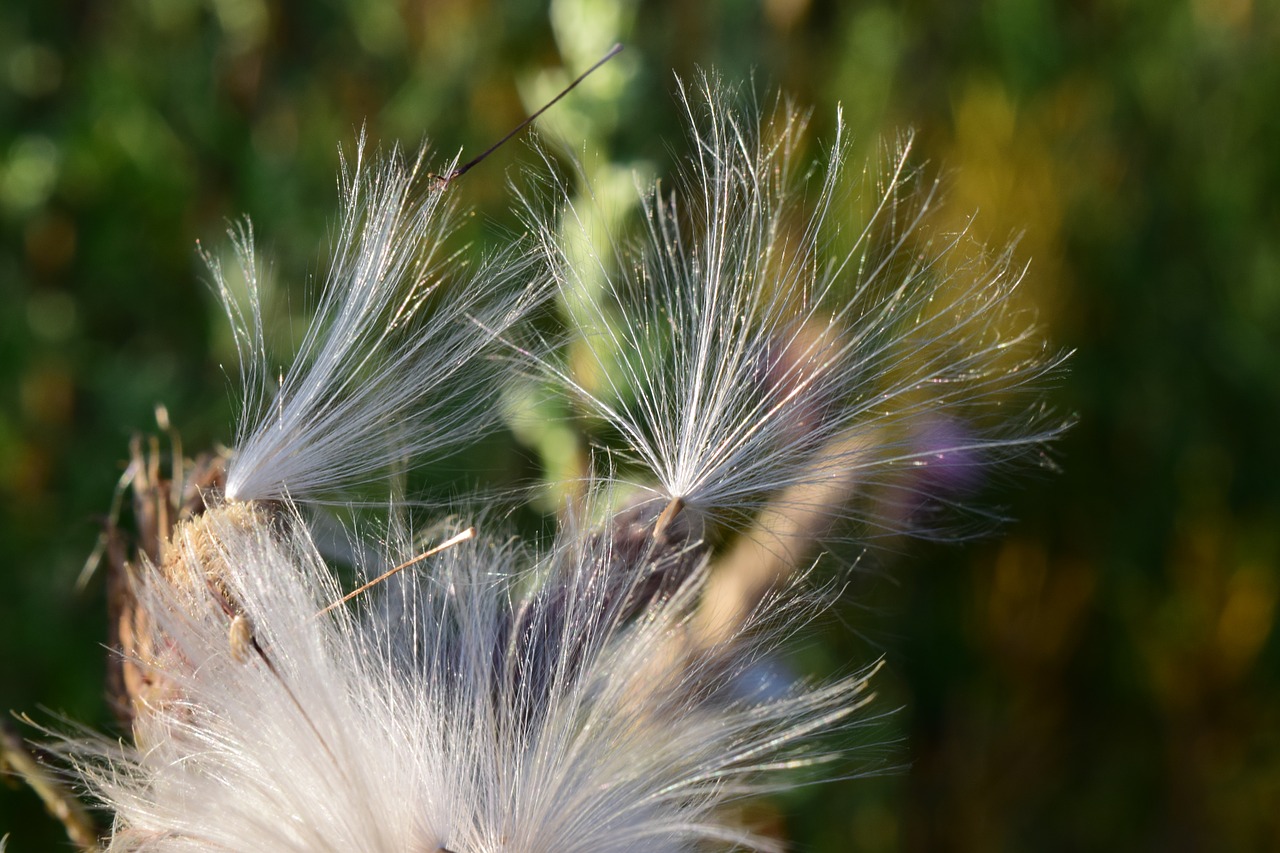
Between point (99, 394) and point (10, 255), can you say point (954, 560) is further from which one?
point (10, 255)

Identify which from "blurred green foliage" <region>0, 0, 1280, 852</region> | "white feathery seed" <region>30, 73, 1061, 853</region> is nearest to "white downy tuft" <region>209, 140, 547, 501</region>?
"white feathery seed" <region>30, 73, 1061, 853</region>

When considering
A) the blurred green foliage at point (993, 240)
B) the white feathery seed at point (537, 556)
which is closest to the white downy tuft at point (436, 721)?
the white feathery seed at point (537, 556)

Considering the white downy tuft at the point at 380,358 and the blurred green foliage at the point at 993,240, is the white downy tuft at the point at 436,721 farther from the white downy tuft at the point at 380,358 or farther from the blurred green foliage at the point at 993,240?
the blurred green foliage at the point at 993,240

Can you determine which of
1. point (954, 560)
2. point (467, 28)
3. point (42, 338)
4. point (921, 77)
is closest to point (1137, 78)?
point (921, 77)

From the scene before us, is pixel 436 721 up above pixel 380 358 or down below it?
below

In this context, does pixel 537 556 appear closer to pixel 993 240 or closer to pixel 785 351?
pixel 785 351

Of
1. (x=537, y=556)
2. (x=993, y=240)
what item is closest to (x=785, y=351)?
(x=537, y=556)

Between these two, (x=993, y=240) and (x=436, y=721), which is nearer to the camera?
(x=436, y=721)
